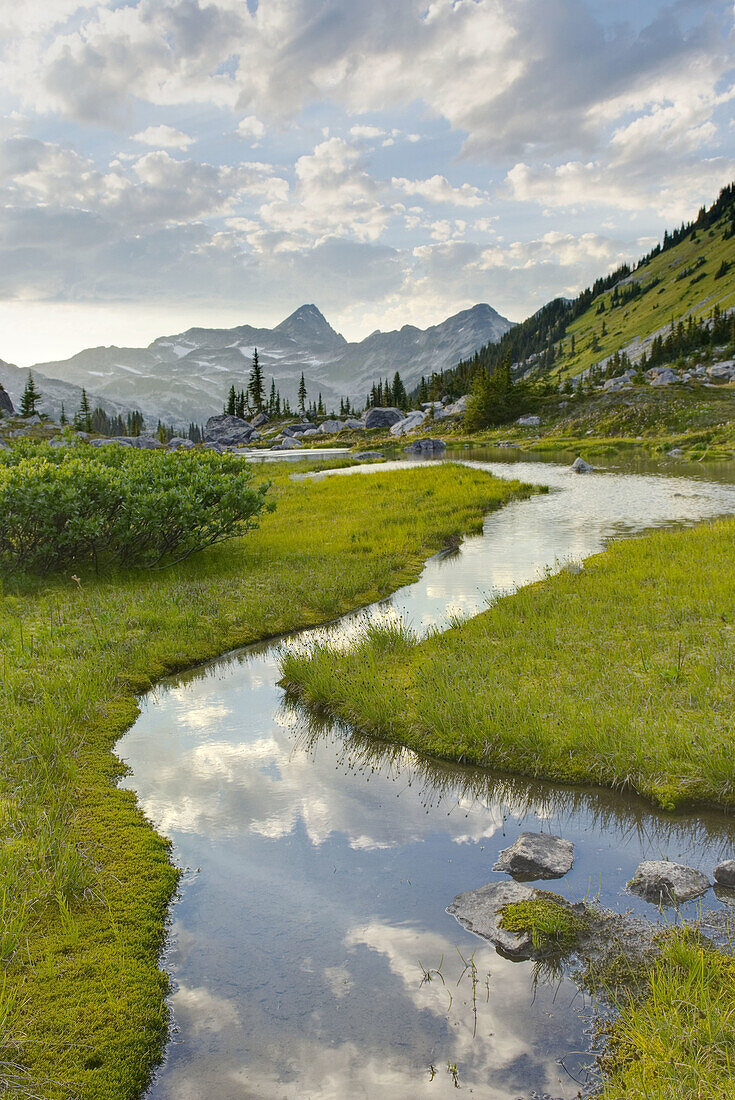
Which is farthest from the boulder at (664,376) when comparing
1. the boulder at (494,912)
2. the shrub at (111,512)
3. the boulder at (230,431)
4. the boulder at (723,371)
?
the boulder at (494,912)

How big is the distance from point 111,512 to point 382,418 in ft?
436

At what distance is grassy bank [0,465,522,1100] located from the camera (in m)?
5.29

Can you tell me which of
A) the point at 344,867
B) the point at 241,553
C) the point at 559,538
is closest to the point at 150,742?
the point at 344,867

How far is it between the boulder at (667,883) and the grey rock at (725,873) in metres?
0.13

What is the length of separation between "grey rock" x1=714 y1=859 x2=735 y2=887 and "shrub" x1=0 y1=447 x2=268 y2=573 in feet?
53.5

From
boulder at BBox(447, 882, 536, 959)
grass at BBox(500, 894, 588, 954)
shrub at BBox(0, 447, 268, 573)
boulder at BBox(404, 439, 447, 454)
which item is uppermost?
boulder at BBox(404, 439, 447, 454)

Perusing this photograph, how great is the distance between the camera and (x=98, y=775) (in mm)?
9594

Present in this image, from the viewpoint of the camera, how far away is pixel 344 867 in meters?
7.49

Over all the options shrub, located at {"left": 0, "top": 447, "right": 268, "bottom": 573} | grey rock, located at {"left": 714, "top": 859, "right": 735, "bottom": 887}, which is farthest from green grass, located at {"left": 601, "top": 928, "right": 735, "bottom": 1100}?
shrub, located at {"left": 0, "top": 447, "right": 268, "bottom": 573}

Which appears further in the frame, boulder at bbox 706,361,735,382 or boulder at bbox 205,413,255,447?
boulder at bbox 205,413,255,447

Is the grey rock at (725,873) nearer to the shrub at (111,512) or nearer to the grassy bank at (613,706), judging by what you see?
the grassy bank at (613,706)

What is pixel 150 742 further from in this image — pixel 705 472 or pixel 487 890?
pixel 705 472

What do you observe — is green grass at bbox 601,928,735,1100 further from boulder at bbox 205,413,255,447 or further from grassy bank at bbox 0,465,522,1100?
boulder at bbox 205,413,255,447

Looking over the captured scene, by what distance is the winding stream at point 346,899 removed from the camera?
5.11 meters
